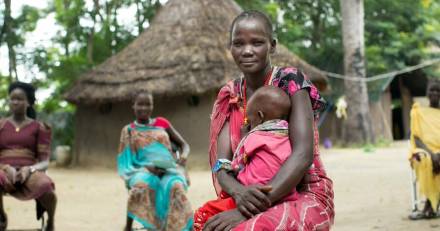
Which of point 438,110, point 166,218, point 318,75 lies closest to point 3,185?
point 166,218

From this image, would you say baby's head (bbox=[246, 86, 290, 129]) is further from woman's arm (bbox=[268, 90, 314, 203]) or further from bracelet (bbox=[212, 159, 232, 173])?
bracelet (bbox=[212, 159, 232, 173])

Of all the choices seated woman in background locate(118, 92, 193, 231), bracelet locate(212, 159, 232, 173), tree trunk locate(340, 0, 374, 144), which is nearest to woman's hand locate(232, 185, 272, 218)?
bracelet locate(212, 159, 232, 173)

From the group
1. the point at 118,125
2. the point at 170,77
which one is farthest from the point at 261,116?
the point at 118,125

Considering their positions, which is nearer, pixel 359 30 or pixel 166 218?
pixel 166 218

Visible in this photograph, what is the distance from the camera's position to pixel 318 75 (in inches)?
670

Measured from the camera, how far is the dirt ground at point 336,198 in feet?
21.6

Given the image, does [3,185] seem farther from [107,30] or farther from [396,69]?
[396,69]

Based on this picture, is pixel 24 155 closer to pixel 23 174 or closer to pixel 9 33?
pixel 23 174

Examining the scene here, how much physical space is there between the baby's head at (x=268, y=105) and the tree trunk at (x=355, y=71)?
18.4 m

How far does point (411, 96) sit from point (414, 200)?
22500 mm

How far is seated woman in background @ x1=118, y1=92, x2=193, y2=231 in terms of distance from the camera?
5.71 meters

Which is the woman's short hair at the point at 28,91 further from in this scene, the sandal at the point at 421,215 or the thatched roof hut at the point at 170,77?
the thatched roof hut at the point at 170,77

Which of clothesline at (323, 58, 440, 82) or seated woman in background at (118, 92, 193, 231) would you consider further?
clothesline at (323, 58, 440, 82)

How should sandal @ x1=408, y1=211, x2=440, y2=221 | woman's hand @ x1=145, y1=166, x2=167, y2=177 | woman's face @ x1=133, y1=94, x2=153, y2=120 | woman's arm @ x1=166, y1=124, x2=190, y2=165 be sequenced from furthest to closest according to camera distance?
sandal @ x1=408, y1=211, x2=440, y2=221 < woman's arm @ x1=166, y1=124, x2=190, y2=165 < woman's face @ x1=133, y1=94, x2=153, y2=120 < woman's hand @ x1=145, y1=166, x2=167, y2=177
